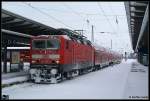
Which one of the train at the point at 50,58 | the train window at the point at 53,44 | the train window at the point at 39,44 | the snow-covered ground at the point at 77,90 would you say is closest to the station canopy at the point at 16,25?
the train window at the point at 39,44

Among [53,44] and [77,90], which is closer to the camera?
[77,90]

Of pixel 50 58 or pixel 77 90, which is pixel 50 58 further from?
pixel 77 90

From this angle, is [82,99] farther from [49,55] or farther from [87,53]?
[87,53]

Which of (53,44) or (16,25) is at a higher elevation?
(16,25)

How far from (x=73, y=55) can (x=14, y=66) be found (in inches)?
477

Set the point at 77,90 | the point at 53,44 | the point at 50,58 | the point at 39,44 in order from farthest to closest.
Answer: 1. the point at 39,44
2. the point at 53,44
3. the point at 50,58
4. the point at 77,90

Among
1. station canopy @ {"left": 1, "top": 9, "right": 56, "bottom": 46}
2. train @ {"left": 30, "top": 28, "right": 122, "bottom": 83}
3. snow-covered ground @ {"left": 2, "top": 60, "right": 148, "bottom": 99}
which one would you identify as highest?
station canopy @ {"left": 1, "top": 9, "right": 56, "bottom": 46}

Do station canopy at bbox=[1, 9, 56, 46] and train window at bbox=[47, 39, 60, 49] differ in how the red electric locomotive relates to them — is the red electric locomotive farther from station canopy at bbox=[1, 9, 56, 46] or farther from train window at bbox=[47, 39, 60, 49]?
station canopy at bbox=[1, 9, 56, 46]

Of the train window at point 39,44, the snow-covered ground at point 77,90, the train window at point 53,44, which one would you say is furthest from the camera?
the train window at point 39,44

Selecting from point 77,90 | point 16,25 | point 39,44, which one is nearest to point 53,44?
point 39,44

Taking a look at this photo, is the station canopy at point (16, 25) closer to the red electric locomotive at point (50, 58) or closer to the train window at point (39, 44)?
the train window at point (39, 44)

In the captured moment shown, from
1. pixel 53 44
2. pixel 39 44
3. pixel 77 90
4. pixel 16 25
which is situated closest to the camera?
pixel 77 90

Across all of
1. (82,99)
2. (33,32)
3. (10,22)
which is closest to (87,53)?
(33,32)

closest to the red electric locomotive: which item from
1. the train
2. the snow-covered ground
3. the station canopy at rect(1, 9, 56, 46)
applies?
the train
